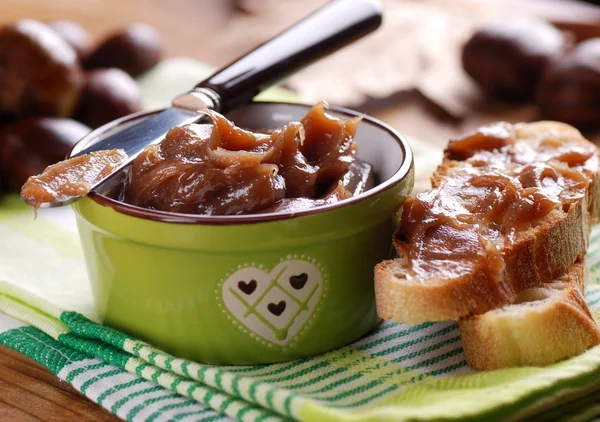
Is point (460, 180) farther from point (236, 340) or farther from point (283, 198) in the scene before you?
point (236, 340)

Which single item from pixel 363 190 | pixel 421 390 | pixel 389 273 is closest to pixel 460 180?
pixel 363 190

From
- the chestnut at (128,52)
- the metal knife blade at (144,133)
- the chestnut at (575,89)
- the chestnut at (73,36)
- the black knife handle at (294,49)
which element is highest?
the metal knife blade at (144,133)

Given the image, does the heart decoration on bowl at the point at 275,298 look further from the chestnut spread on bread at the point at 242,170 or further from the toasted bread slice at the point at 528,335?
the toasted bread slice at the point at 528,335

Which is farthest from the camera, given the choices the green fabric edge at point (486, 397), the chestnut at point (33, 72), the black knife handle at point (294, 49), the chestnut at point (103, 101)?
the chestnut at point (103, 101)

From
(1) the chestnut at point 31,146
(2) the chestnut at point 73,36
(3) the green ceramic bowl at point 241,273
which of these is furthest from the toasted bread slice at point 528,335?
(2) the chestnut at point 73,36

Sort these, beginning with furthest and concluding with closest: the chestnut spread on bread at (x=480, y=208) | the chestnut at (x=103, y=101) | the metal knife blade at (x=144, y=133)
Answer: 1. the chestnut at (x=103, y=101)
2. the metal knife blade at (x=144, y=133)
3. the chestnut spread on bread at (x=480, y=208)

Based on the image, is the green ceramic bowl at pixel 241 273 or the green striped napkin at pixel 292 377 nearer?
the green striped napkin at pixel 292 377

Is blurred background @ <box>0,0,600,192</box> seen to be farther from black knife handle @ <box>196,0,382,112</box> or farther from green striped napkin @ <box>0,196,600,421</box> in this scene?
green striped napkin @ <box>0,196,600,421</box>

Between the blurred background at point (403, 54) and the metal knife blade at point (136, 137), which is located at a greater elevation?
the metal knife blade at point (136, 137)
